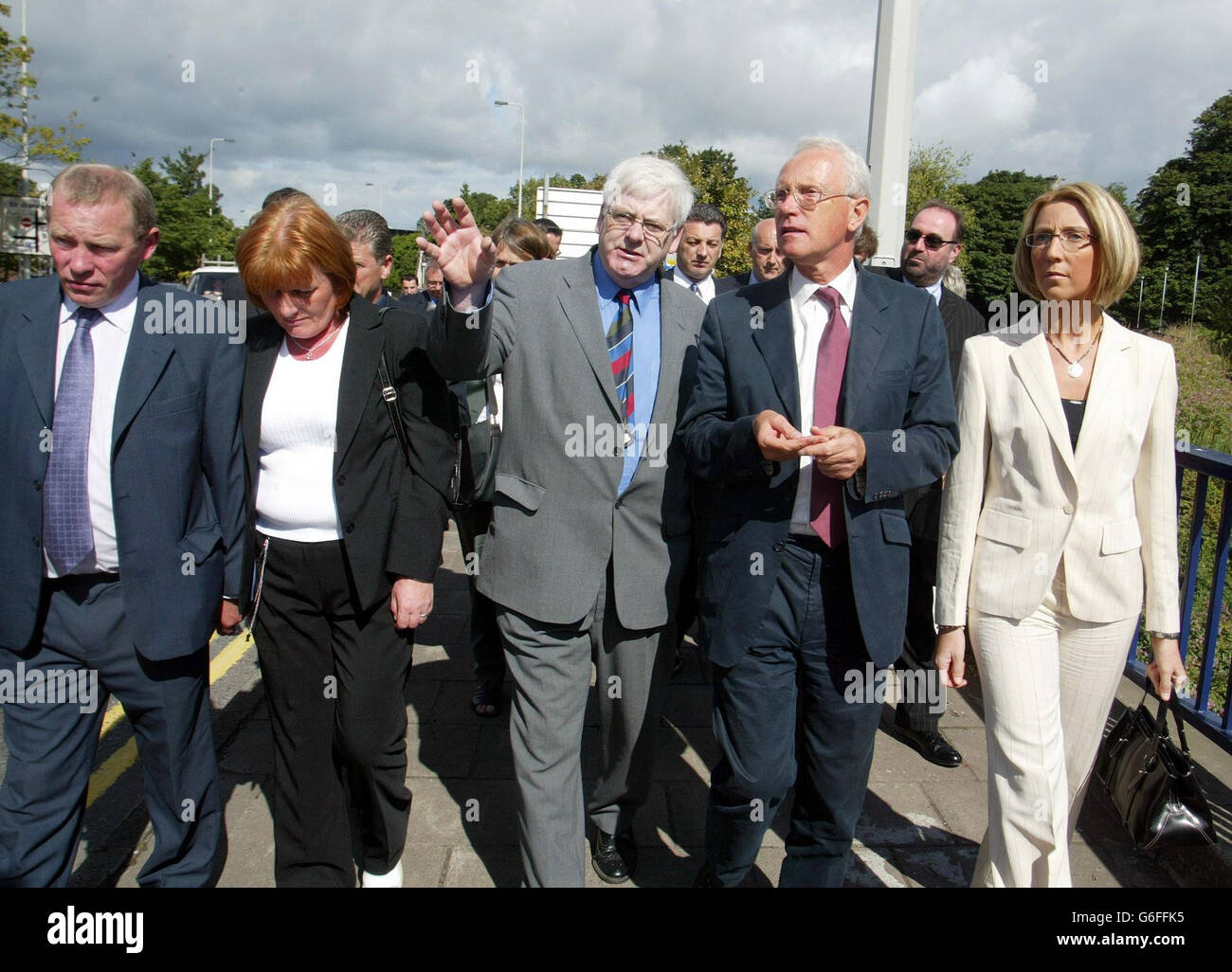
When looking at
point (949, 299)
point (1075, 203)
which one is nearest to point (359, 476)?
point (1075, 203)

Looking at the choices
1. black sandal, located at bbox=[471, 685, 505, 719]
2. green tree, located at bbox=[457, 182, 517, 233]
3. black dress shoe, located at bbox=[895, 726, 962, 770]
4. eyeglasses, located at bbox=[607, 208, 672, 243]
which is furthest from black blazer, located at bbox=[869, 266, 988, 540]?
green tree, located at bbox=[457, 182, 517, 233]

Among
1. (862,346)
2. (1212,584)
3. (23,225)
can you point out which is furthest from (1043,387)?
(23,225)

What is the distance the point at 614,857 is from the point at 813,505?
1469 mm

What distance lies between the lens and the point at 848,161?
267cm

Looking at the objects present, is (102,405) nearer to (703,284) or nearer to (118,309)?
(118,309)

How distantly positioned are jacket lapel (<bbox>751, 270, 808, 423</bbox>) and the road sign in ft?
26.5

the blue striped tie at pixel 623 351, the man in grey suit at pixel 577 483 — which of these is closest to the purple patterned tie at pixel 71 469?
the man in grey suit at pixel 577 483

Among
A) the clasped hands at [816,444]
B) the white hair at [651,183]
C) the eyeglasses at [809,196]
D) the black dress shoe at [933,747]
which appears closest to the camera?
the clasped hands at [816,444]

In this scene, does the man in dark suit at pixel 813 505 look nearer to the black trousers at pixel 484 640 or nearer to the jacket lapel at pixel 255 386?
the jacket lapel at pixel 255 386

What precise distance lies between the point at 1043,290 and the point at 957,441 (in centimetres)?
50

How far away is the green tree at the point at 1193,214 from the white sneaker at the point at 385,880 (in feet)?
174

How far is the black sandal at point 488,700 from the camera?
4.55 m
